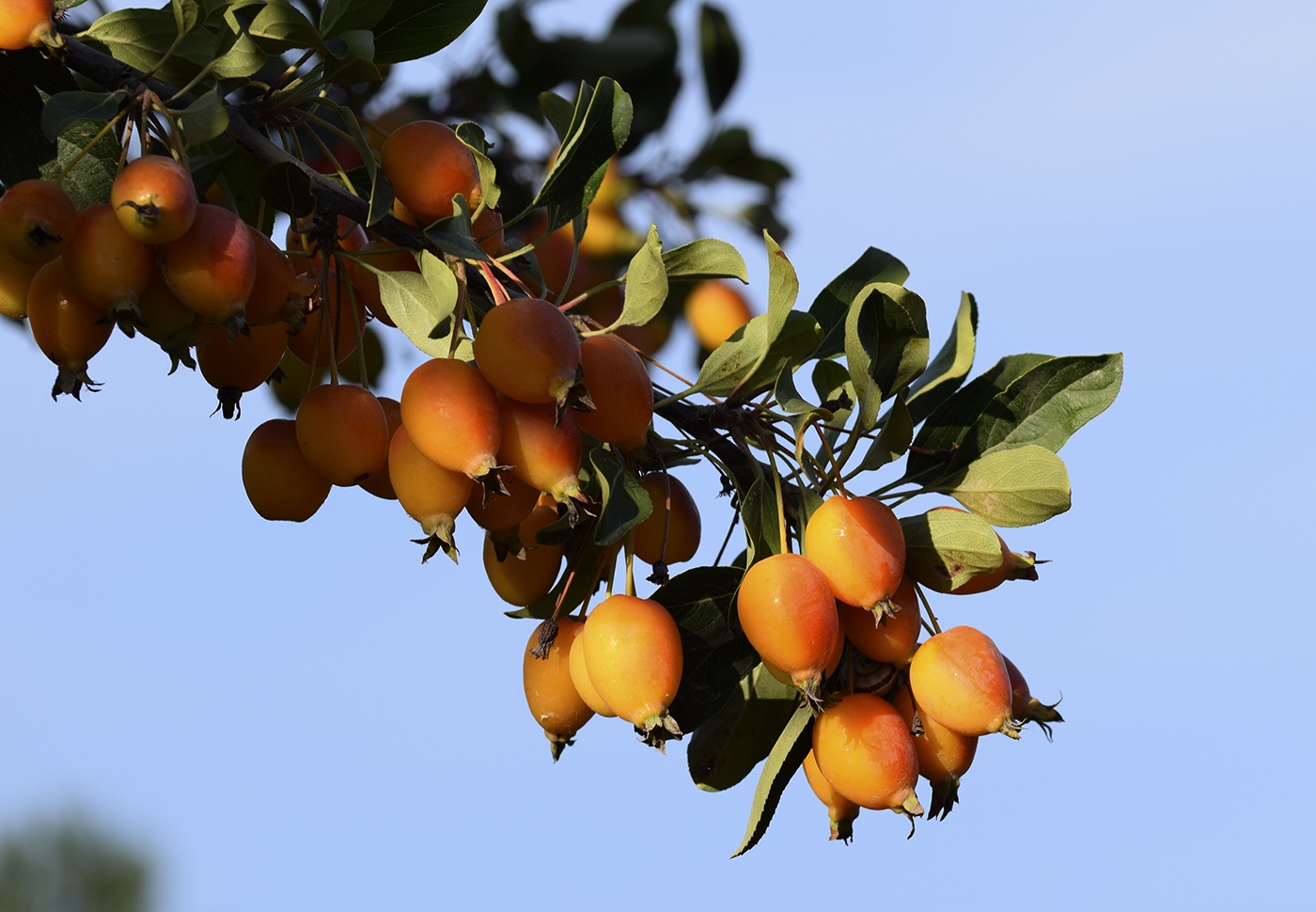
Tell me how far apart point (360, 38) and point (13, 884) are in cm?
1491

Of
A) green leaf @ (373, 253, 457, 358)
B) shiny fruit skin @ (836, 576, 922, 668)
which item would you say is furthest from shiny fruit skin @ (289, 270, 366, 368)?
shiny fruit skin @ (836, 576, 922, 668)

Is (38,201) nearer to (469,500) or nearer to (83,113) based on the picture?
(83,113)

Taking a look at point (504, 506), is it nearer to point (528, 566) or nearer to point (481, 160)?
point (528, 566)

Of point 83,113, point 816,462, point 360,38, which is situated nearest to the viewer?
A: point 83,113

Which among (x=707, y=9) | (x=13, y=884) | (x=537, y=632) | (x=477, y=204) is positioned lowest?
(x=13, y=884)

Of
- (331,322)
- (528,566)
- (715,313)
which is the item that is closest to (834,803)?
(528,566)

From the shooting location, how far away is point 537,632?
130 cm

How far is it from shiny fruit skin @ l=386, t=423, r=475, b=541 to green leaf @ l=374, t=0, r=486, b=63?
0.53 meters

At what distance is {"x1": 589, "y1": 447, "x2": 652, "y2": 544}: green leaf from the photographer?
41.8 inches

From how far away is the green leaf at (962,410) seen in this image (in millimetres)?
1396

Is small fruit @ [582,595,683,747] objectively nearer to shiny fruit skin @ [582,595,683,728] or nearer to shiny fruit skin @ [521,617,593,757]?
shiny fruit skin @ [582,595,683,728]

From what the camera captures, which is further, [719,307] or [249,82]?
[719,307]

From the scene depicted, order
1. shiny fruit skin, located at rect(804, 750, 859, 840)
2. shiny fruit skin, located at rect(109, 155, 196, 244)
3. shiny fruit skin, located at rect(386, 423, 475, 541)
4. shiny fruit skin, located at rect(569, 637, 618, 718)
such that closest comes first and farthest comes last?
shiny fruit skin, located at rect(109, 155, 196, 244) < shiny fruit skin, located at rect(386, 423, 475, 541) < shiny fruit skin, located at rect(569, 637, 618, 718) < shiny fruit skin, located at rect(804, 750, 859, 840)

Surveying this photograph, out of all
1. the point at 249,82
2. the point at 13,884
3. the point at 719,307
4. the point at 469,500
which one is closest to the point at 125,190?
the point at 249,82
